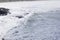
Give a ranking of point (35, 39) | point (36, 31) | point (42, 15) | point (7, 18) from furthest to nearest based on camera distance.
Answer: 1. point (42, 15)
2. point (7, 18)
3. point (36, 31)
4. point (35, 39)

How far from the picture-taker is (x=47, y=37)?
82 cm

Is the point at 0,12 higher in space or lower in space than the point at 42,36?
higher

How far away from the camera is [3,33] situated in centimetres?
85

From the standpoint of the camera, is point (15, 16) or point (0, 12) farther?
point (0, 12)

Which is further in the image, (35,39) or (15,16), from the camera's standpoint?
(15,16)

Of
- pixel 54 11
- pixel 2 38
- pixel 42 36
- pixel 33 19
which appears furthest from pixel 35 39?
pixel 54 11

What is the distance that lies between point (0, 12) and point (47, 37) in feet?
2.28

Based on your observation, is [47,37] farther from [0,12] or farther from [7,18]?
[0,12]

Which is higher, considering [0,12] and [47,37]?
[0,12]

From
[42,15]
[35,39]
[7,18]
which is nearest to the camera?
[35,39]

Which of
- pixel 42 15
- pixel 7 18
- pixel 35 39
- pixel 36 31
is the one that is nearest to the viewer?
pixel 35 39

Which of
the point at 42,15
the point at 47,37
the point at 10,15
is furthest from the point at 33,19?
the point at 47,37

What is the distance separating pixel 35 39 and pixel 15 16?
1.49 ft

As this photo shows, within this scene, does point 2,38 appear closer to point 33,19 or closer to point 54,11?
point 33,19
